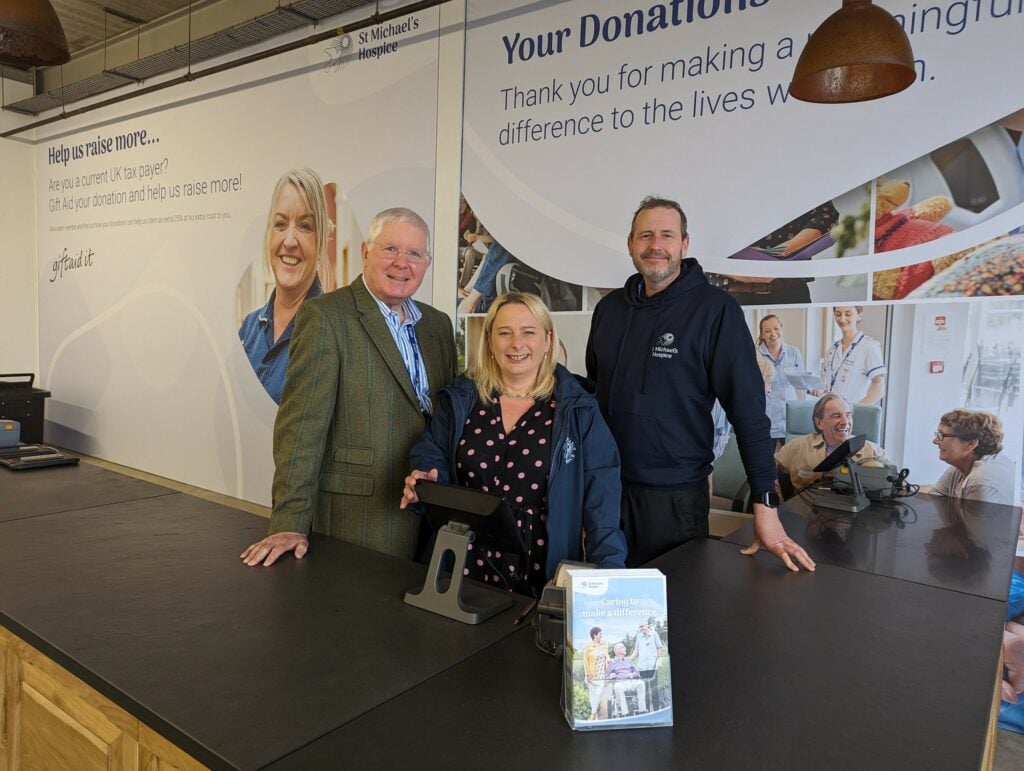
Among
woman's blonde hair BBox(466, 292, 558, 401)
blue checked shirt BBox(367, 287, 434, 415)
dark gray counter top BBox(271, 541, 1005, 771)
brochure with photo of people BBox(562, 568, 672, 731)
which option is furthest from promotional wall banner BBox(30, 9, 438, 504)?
brochure with photo of people BBox(562, 568, 672, 731)

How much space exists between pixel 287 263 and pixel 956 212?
4445 mm

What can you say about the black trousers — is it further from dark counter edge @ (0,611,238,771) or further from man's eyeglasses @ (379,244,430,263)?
dark counter edge @ (0,611,238,771)

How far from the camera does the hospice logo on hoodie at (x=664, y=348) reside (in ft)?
8.21

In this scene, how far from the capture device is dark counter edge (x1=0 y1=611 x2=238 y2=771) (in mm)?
1029

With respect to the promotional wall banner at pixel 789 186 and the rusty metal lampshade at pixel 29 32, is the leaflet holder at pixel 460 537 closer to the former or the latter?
the rusty metal lampshade at pixel 29 32

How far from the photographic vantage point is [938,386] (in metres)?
3.01

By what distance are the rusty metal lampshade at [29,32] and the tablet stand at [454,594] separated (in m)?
2.07

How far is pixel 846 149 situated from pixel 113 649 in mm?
3209

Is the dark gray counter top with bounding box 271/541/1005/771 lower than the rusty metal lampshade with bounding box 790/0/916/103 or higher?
lower

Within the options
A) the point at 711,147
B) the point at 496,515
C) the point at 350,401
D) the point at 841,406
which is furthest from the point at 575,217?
the point at 496,515

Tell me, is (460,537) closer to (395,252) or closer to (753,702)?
(753,702)

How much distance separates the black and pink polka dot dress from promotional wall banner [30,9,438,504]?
3028mm

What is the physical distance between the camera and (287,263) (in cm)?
558

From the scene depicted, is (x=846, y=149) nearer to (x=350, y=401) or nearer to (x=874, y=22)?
(x=874, y=22)
